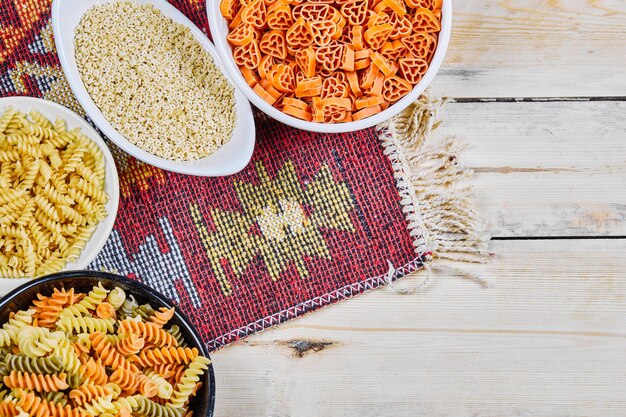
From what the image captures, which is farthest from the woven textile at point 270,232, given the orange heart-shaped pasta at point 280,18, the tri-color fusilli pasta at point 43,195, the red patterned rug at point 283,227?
the orange heart-shaped pasta at point 280,18

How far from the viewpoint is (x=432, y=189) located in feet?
4.90

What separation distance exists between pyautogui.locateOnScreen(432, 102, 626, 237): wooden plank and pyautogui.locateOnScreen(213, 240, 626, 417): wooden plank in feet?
0.21

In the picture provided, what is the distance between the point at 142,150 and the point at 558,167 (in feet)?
2.89

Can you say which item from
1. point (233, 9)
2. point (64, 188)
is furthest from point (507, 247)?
point (64, 188)

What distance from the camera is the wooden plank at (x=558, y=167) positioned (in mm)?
1502

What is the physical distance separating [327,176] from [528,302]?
52cm

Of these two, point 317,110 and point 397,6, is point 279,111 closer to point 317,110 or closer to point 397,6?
point 317,110

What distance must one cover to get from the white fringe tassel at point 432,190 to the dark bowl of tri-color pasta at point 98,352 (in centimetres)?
54

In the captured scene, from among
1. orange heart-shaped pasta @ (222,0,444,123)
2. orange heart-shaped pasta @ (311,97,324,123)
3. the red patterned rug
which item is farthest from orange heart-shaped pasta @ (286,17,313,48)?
the red patterned rug

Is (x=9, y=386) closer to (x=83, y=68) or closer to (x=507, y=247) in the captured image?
(x=83, y=68)

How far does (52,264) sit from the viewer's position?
134cm

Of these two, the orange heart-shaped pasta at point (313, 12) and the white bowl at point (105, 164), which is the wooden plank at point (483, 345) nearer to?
the white bowl at point (105, 164)

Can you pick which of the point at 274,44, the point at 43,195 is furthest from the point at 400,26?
the point at 43,195

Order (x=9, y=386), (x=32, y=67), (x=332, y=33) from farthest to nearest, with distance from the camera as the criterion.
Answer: (x=32, y=67), (x=332, y=33), (x=9, y=386)
